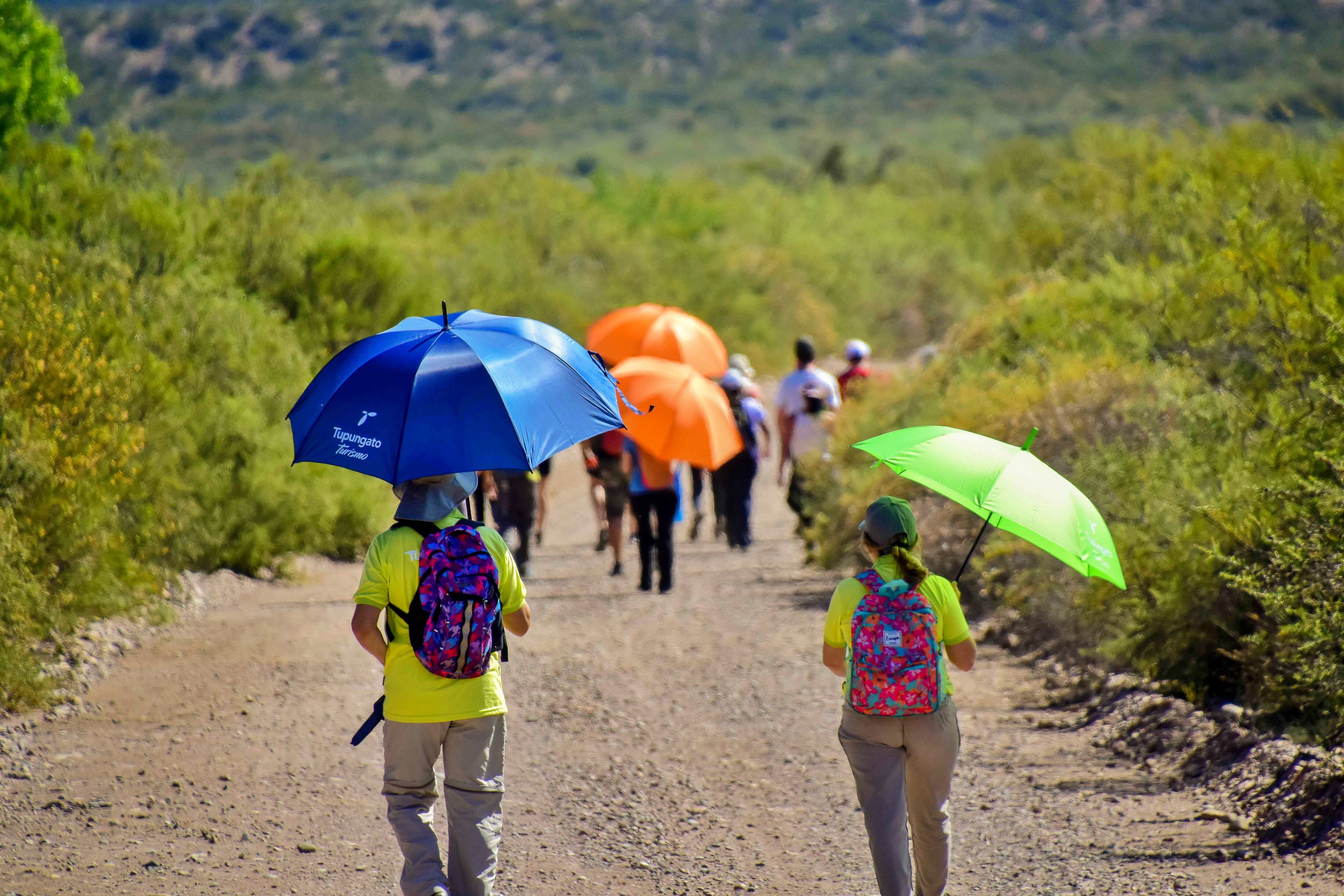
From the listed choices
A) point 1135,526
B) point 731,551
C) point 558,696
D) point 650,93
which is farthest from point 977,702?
point 650,93

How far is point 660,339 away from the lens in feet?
46.9

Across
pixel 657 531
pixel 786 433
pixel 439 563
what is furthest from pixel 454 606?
pixel 786 433

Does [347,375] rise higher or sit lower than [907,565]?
higher

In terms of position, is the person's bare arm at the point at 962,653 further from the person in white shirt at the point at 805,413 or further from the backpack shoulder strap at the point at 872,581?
the person in white shirt at the point at 805,413

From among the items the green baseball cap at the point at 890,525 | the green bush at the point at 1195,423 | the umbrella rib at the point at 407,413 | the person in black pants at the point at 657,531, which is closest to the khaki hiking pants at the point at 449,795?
the umbrella rib at the point at 407,413

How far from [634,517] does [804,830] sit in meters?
6.00

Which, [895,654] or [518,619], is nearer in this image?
[895,654]

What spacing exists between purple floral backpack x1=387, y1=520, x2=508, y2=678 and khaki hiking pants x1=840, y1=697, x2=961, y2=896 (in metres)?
1.20

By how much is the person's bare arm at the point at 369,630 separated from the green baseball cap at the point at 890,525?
157 cm

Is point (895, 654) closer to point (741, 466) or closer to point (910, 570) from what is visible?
point (910, 570)

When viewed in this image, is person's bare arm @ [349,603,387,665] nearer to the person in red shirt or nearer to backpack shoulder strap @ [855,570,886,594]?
backpack shoulder strap @ [855,570,886,594]

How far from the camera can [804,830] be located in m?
6.45

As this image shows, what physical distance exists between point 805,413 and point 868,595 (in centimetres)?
963

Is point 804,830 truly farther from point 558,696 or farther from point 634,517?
point 634,517
